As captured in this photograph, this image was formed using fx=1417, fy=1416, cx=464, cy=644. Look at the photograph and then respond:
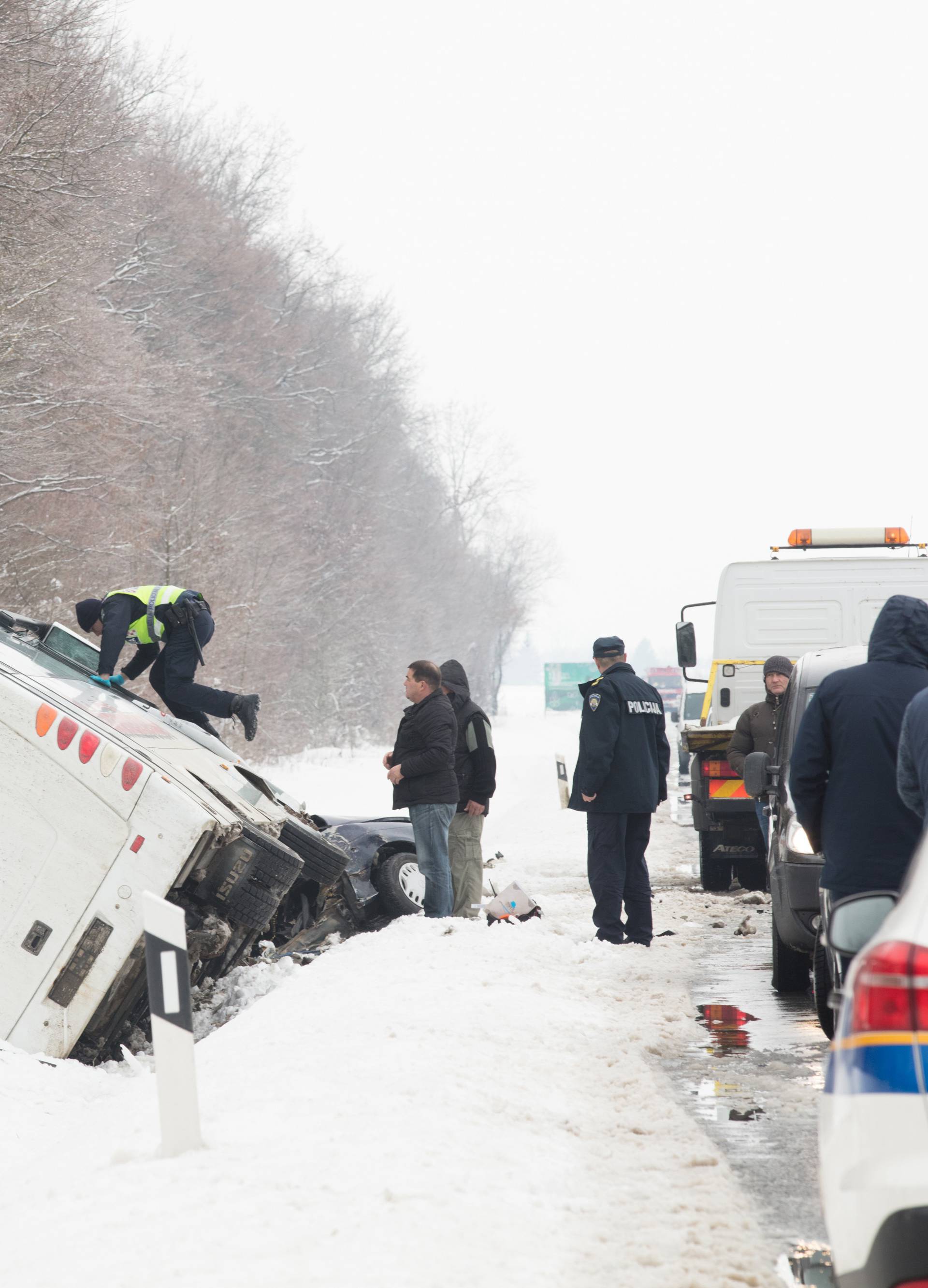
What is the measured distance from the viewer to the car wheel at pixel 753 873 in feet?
40.4

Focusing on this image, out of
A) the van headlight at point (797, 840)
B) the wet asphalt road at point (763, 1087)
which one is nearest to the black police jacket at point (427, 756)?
the wet asphalt road at point (763, 1087)

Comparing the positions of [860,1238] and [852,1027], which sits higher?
[852,1027]

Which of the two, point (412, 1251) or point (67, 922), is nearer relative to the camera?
point (412, 1251)

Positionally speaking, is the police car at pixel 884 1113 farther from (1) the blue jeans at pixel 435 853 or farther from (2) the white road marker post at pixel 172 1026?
(1) the blue jeans at pixel 435 853

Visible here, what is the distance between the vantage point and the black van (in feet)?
22.2

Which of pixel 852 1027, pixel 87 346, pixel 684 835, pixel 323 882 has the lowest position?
pixel 684 835

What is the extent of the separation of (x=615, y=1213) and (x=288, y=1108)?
4.00ft

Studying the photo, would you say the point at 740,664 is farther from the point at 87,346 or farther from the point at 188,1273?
the point at 87,346

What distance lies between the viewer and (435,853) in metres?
8.77

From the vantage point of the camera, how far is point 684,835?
17.7 m

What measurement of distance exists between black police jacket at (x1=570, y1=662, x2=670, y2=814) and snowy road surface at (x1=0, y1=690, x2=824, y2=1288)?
3.79 ft

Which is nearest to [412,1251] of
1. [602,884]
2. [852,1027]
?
[852,1027]

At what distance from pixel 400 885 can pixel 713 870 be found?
13.3 feet

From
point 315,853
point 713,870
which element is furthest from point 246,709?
point 713,870
